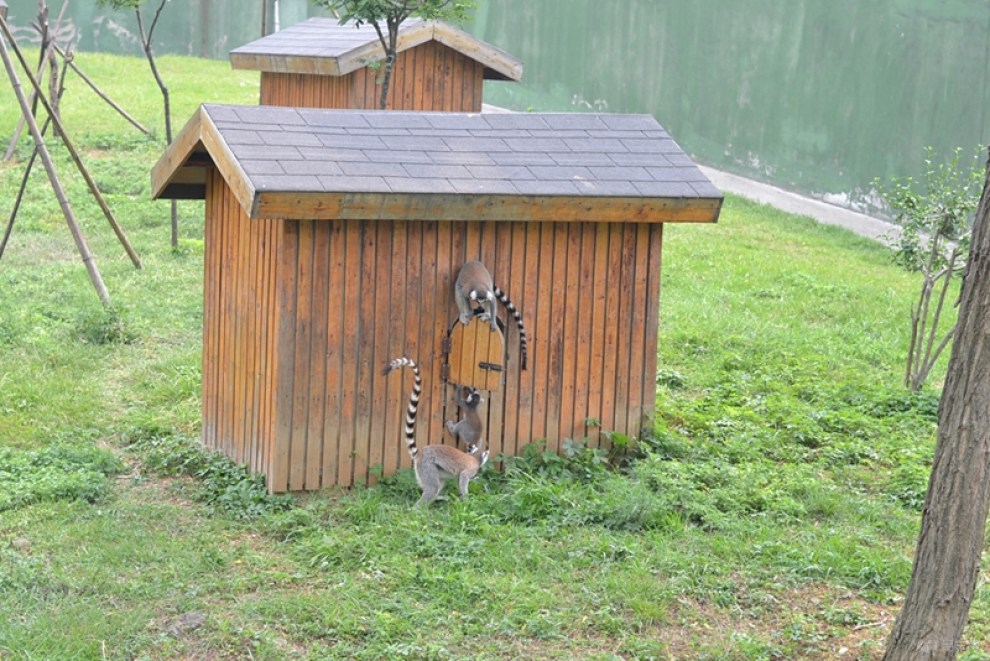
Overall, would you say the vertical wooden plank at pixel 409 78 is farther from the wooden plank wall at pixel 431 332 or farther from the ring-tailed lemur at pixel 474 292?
the ring-tailed lemur at pixel 474 292

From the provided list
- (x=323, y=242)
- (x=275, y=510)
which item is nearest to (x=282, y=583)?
(x=275, y=510)

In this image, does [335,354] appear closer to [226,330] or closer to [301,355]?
[301,355]

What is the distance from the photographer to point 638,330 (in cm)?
861

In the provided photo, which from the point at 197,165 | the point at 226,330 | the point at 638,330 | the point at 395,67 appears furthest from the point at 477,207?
the point at 395,67

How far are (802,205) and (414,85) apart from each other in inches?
270

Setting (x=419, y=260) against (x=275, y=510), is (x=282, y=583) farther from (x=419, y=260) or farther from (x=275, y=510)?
(x=419, y=260)

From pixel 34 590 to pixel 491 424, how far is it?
10.2 feet

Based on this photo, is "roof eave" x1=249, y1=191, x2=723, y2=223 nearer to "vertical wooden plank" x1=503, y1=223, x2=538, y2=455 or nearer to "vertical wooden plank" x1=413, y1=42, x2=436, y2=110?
"vertical wooden plank" x1=503, y1=223, x2=538, y2=455

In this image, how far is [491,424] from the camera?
8.27m

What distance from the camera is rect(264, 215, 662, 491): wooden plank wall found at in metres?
7.65

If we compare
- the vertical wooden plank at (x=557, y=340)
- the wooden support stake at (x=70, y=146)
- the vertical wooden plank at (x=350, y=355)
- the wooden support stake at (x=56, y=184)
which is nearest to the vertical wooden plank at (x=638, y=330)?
the vertical wooden plank at (x=557, y=340)

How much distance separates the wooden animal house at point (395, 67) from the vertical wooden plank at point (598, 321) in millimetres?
6854

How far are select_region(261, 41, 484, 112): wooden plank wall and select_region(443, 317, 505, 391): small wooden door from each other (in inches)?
315

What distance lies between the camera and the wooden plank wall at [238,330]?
779 cm
